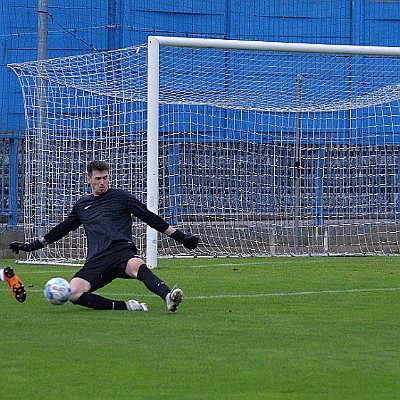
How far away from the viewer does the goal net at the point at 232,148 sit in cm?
1836

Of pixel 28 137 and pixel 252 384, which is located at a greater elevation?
pixel 28 137

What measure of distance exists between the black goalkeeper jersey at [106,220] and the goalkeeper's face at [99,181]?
79mm

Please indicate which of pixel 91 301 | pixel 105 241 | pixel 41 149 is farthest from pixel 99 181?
pixel 41 149

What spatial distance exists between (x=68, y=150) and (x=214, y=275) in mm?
4578

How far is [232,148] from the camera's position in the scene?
68.5ft

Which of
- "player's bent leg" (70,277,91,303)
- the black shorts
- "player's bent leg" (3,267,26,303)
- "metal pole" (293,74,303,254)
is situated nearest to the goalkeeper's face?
the black shorts

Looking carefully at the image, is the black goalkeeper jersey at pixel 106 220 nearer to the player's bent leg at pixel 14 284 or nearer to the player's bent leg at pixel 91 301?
the player's bent leg at pixel 91 301

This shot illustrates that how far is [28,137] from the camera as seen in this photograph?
18109mm

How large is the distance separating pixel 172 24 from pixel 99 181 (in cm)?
1497

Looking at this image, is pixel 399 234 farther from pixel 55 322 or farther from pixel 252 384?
pixel 252 384

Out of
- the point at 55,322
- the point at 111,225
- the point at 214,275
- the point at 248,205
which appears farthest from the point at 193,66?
the point at 55,322

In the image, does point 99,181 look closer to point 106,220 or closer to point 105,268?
point 106,220

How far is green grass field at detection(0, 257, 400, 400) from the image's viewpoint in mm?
6219

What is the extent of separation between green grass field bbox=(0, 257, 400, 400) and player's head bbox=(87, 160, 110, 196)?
1.18 meters
